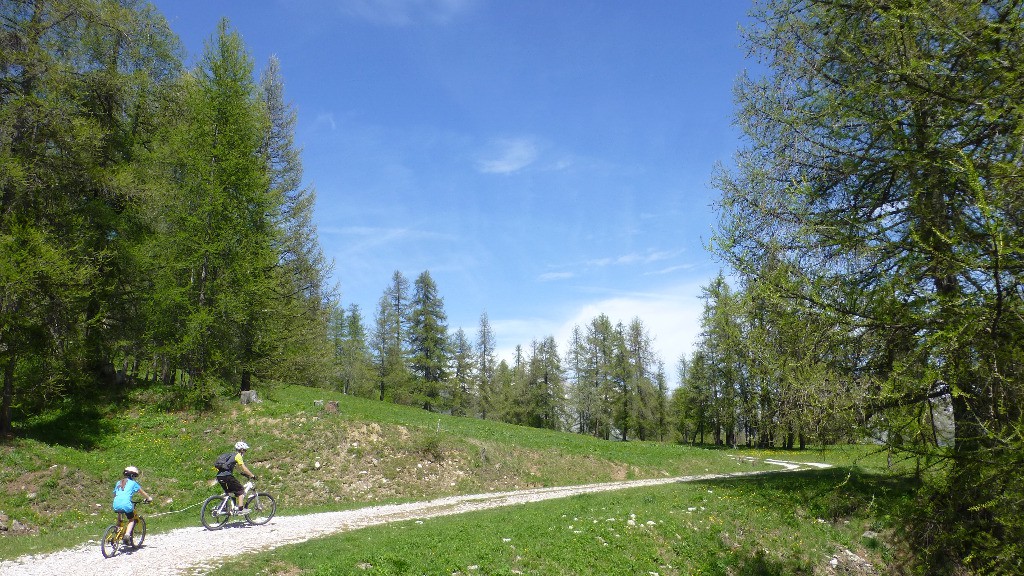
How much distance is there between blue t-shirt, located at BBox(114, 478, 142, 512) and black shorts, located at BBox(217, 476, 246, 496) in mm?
2051

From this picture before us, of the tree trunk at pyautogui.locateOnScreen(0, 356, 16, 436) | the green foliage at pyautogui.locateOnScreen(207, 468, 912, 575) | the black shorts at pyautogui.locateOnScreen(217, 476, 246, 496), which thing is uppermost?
the tree trunk at pyautogui.locateOnScreen(0, 356, 16, 436)

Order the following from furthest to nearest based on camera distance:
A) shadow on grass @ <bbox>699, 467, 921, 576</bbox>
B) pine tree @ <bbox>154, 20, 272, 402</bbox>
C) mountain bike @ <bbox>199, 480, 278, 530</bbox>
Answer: pine tree @ <bbox>154, 20, 272, 402</bbox> → mountain bike @ <bbox>199, 480, 278, 530</bbox> → shadow on grass @ <bbox>699, 467, 921, 576</bbox>

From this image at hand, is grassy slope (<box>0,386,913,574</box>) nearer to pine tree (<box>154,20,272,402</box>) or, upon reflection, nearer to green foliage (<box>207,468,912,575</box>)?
green foliage (<box>207,468,912,575</box>)

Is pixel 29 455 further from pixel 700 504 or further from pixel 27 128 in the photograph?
pixel 700 504

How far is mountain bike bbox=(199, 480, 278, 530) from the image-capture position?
13125mm

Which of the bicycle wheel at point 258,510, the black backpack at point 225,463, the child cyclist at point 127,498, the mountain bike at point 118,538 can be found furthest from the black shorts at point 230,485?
the mountain bike at point 118,538

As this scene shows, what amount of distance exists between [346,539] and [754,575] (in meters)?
8.88

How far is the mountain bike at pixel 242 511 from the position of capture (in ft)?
43.1

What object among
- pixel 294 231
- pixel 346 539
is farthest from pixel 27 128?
pixel 346 539

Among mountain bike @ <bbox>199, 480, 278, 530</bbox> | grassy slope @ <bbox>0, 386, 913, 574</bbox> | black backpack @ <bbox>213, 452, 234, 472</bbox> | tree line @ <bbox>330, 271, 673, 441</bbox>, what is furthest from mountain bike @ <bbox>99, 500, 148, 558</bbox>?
tree line @ <bbox>330, 271, 673, 441</bbox>

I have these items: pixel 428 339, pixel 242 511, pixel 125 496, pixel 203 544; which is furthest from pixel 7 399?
pixel 428 339

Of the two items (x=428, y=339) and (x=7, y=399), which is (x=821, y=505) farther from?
(x=428, y=339)

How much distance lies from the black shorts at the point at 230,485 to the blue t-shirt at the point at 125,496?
2051 millimetres

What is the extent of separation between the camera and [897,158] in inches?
215
